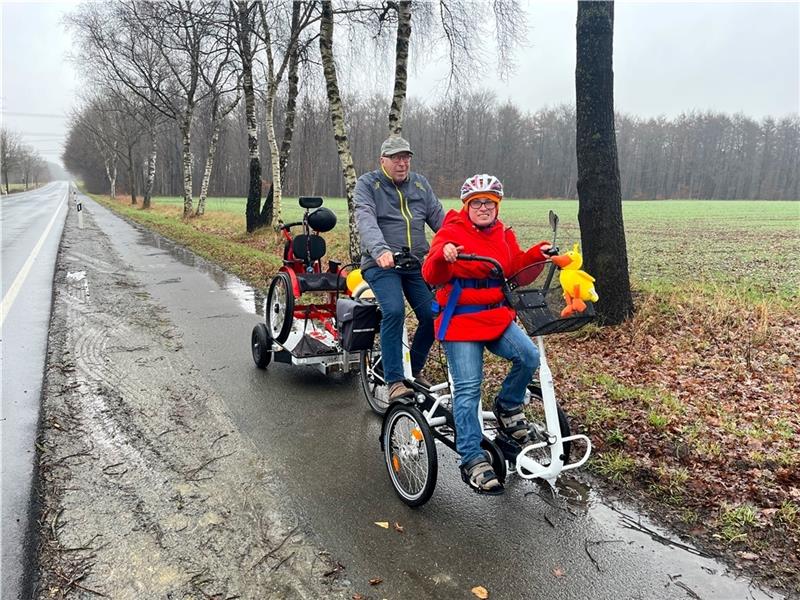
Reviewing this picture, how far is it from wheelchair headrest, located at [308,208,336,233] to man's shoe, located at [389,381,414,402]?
7.18 ft

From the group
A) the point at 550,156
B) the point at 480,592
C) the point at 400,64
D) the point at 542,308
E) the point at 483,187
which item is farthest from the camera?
the point at 550,156

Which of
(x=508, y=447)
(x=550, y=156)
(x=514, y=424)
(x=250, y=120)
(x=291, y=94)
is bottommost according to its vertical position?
(x=508, y=447)

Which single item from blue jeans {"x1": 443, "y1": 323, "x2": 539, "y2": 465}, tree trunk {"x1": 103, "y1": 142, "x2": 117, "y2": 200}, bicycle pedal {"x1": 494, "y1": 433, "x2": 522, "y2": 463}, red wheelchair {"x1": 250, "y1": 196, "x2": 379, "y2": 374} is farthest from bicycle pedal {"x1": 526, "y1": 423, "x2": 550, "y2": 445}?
tree trunk {"x1": 103, "y1": 142, "x2": 117, "y2": 200}

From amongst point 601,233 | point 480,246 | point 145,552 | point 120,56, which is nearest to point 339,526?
point 145,552

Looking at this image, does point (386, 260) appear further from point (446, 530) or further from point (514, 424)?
point (446, 530)

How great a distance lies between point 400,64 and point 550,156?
9100 centimetres

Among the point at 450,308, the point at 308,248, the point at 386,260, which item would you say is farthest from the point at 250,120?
the point at 450,308

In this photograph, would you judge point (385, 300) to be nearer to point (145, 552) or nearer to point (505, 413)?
point (505, 413)

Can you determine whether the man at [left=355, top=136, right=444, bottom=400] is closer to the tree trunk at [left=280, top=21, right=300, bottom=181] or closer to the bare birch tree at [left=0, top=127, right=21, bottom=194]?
the tree trunk at [left=280, top=21, right=300, bottom=181]

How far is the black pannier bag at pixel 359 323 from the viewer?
4652 mm

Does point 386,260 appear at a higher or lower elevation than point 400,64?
lower

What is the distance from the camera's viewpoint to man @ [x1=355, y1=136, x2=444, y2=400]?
4328mm

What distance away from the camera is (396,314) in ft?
14.3

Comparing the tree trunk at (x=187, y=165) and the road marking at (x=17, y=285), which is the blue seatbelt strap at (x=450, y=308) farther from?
the tree trunk at (x=187, y=165)
